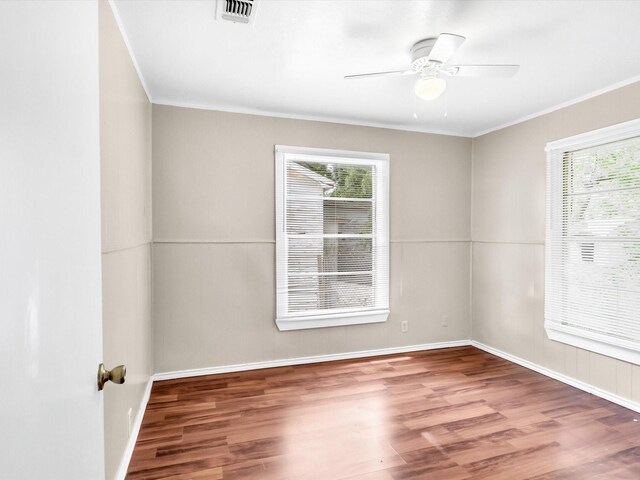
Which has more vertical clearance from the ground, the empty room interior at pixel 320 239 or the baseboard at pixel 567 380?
the empty room interior at pixel 320 239

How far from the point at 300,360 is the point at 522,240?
8.71 ft

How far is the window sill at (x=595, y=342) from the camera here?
2.89m

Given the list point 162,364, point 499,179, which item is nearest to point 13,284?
point 162,364

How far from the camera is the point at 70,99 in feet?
2.23

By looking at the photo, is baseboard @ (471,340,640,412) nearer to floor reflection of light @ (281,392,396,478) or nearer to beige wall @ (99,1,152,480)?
floor reflection of light @ (281,392,396,478)

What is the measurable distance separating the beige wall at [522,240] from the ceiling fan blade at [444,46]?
1831 mm

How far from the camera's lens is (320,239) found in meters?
3.88

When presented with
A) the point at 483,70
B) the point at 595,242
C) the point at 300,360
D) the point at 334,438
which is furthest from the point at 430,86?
the point at 300,360

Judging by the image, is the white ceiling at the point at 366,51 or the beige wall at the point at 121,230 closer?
the beige wall at the point at 121,230

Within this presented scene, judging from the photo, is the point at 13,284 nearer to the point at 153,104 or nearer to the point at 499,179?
the point at 153,104

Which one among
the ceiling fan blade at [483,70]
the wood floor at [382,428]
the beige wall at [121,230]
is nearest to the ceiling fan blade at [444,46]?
the ceiling fan blade at [483,70]

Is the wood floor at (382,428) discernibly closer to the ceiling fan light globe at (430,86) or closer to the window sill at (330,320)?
the window sill at (330,320)

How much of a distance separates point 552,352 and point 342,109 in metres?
3.14

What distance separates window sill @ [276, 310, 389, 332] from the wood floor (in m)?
0.44
